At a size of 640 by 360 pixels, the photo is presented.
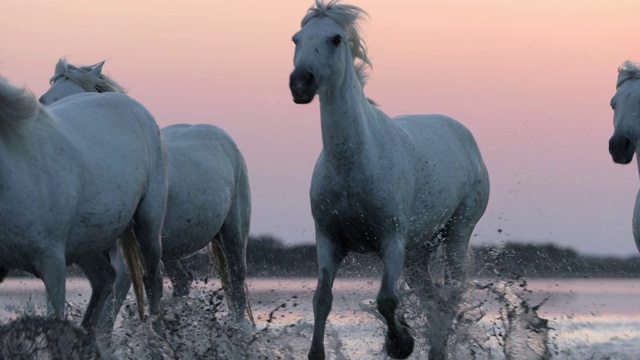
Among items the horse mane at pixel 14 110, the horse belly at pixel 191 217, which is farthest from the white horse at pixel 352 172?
the horse belly at pixel 191 217

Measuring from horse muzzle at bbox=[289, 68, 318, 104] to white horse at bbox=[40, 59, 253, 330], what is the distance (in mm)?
2815

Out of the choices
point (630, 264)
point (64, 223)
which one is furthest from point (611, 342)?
point (630, 264)

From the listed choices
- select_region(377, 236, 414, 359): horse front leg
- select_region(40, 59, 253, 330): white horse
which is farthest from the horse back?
select_region(40, 59, 253, 330): white horse

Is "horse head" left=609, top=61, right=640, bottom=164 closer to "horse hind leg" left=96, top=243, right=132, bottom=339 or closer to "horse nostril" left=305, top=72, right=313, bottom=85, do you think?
"horse nostril" left=305, top=72, right=313, bottom=85

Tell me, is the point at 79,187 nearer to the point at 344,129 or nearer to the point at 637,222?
the point at 344,129

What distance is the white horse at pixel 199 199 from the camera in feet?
32.1

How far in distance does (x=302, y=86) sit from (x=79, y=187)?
1.35 metres

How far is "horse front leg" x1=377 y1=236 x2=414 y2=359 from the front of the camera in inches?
297

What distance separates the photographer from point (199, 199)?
998cm

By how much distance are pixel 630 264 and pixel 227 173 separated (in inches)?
1356

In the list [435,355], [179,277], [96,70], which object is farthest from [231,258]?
[435,355]

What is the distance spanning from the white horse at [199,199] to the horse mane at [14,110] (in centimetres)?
270

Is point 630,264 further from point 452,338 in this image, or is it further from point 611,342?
point 452,338

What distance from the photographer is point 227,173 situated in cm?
→ 1056
